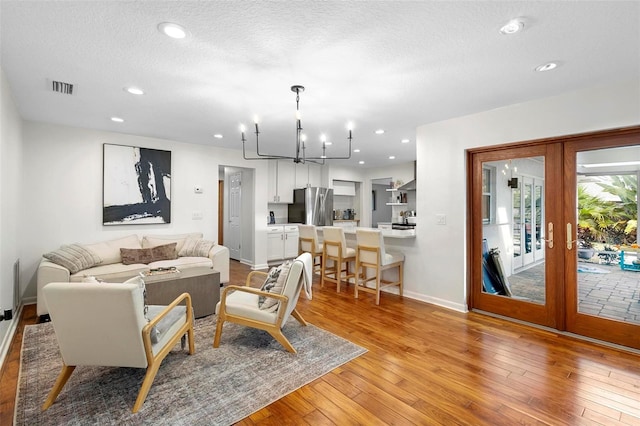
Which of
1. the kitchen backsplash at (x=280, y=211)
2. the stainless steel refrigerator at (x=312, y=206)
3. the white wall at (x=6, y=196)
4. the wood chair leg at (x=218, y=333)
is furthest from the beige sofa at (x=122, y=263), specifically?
the stainless steel refrigerator at (x=312, y=206)

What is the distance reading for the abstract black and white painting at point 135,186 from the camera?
15.3ft

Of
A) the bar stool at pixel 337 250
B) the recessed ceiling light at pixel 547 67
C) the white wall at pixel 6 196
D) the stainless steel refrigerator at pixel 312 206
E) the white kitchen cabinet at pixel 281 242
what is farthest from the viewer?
the stainless steel refrigerator at pixel 312 206

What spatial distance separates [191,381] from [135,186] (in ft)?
12.2

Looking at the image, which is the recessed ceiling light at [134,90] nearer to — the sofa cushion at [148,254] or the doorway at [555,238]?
the sofa cushion at [148,254]

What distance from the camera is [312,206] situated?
24.4ft

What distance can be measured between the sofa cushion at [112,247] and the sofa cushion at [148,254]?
0.38ft

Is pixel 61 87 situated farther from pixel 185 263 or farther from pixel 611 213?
pixel 611 213

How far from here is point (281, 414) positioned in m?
1.91

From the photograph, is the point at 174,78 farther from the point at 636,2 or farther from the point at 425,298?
the point at 425,298

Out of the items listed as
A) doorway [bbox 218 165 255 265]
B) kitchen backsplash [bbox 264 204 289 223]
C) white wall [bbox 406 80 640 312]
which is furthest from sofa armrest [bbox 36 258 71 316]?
kitchen backsplash [bbox 264 204 289 223]

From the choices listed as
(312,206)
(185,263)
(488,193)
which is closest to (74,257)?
(185,263)

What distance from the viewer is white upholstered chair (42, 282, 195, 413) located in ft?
6.08

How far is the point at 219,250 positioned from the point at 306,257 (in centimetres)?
253

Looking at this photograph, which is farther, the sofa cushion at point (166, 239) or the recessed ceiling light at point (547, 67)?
the sofa cushion at point (166, 239)
